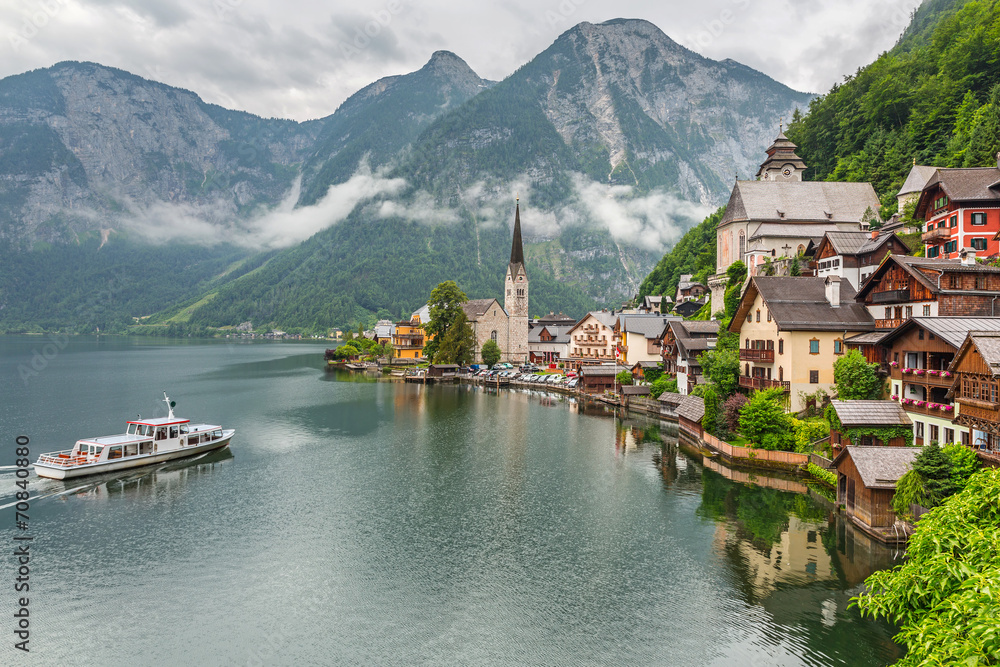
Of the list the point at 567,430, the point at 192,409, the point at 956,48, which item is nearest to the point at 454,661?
the point at 567,430

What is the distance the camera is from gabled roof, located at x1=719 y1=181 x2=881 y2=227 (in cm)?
7138

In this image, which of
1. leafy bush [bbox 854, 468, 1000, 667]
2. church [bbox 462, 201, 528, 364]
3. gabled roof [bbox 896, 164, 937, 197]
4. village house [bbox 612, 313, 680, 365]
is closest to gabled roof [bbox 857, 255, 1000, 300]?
leafy bush [bbox 854, 468, 1000, 667]

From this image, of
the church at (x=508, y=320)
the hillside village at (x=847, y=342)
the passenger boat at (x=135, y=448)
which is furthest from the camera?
the church at (x=508, y=320)

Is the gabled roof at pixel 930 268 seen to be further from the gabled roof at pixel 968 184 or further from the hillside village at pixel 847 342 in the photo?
the gabled roof at pixel 968 184

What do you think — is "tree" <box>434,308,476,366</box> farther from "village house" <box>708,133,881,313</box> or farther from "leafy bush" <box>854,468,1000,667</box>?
"leafy bush" <box>854,468,1000,667</box>

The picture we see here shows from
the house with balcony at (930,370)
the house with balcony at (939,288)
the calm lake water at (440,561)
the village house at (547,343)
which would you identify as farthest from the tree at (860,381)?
the village house at (547,343)

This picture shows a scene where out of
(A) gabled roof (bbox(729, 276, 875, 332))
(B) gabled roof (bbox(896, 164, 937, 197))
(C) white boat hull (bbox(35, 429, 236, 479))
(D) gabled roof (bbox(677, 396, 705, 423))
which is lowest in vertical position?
(C) white boat hull (bbox(35, 429, 236, 479))

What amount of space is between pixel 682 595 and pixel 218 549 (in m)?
21.1

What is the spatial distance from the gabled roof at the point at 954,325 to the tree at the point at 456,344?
87.2 m

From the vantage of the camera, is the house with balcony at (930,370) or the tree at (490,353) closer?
the house with balcony at (930,370)

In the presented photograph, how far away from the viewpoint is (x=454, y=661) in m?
18.9

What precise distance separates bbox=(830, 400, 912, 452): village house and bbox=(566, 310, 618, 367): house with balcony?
63.9m

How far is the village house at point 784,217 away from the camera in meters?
70.6

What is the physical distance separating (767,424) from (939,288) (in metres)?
13.2
